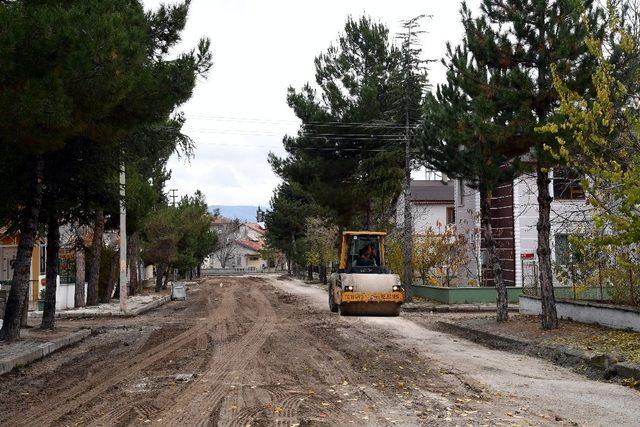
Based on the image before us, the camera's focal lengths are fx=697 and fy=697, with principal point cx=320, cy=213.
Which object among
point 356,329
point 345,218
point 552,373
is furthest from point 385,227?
point 552,373

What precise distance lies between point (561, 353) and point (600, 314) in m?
3.63

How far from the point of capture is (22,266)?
51.2 feet

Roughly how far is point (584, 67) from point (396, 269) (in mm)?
19630

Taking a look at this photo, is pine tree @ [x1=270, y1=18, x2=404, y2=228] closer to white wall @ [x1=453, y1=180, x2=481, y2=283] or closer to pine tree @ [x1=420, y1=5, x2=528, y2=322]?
white wall @ [x1=453, y1=180, x2=481, y2=283]

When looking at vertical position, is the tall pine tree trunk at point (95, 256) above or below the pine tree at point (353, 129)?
below

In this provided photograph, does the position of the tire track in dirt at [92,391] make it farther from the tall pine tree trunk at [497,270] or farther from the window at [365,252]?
the window at [365,252]

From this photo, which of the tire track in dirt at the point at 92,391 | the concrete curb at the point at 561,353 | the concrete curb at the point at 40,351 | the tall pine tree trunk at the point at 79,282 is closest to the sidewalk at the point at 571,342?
the concrete curb at the point at 561,353

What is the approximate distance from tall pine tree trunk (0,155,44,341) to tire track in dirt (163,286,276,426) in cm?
475

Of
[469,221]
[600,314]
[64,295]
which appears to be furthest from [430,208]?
[600,314]

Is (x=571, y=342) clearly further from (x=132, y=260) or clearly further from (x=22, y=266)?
(x=132, y=260)

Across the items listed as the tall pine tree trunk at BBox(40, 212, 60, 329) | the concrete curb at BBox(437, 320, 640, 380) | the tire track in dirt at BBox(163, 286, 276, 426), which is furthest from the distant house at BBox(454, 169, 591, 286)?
the tall pine tree trunk at BBox(40, 212, 60, 329)

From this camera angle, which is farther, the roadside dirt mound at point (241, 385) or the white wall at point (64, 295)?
the white wall at point (64, 295)

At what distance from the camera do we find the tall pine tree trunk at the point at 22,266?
15.4 meters

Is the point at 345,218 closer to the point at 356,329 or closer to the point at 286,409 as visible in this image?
the point at 356,329
